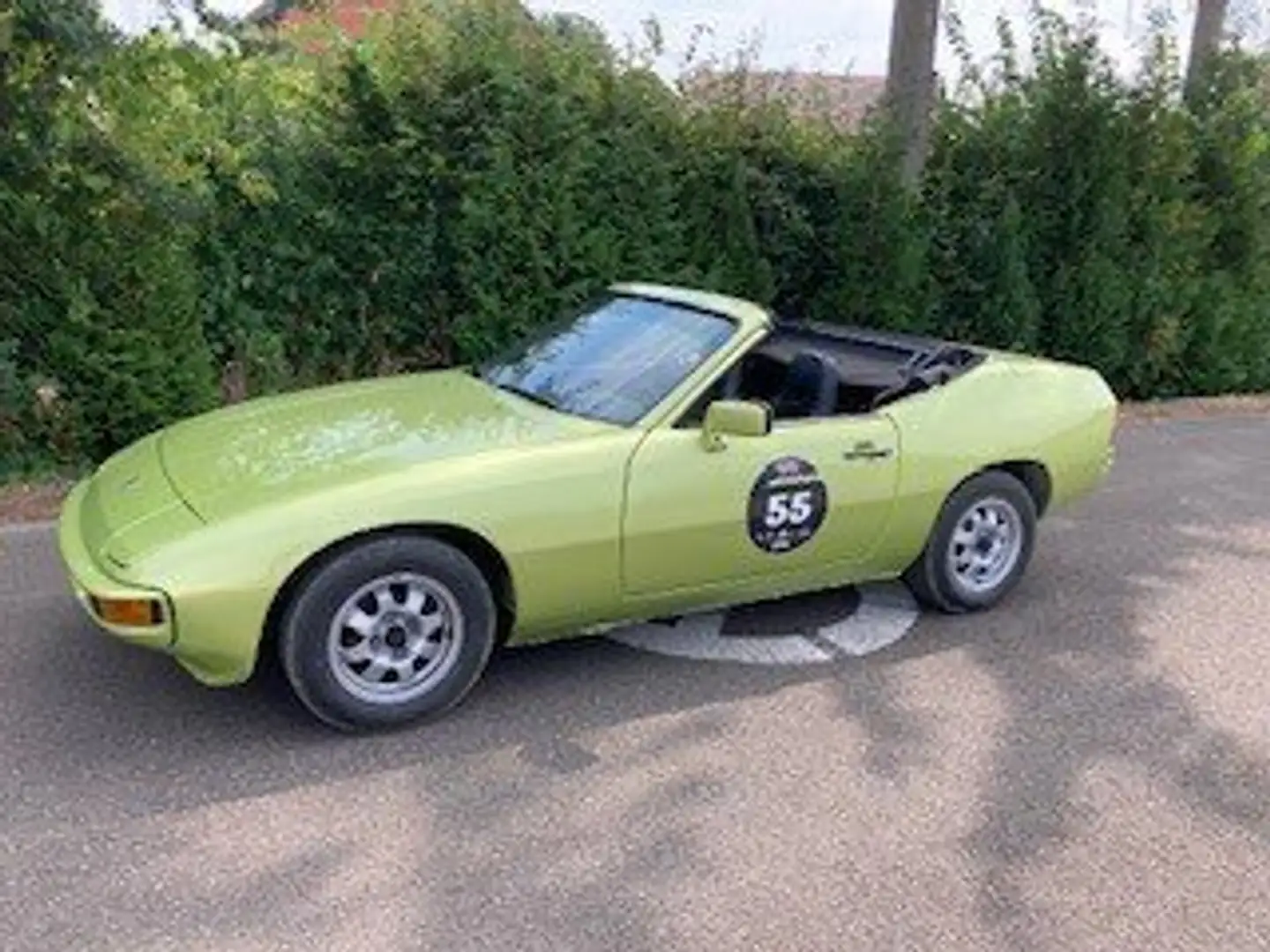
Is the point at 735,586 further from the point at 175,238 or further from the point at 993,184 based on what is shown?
the point at 993,184

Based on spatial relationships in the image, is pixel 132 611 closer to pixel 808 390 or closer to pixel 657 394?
pixel 657 394

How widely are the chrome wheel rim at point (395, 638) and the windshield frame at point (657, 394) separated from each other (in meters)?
0.85

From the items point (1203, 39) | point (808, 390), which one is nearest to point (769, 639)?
point (808, 390)

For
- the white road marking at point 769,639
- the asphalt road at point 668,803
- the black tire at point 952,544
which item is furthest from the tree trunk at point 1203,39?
the white road marking at point 769,639

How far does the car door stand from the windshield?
258 mm

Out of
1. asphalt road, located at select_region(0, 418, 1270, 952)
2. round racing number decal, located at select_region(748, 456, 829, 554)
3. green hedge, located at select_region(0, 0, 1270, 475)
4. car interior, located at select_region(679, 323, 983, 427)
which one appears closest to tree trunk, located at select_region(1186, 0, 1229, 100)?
green hedge, located at select_region(0, 0, 1270, 475)

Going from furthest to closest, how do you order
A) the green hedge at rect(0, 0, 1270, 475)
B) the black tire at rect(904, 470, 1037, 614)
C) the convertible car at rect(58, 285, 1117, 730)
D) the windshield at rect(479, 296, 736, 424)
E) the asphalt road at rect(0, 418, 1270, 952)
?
1. the green hedge at rect(0, 0, 1270, 475)
2. the black tire at rect(904, 470, 1037, 614)
3. the windshield at rect(479, 296, 736, 424)
4. the convertible car at rect(58, 285, 1117, 730)
5. the asphalt road at rect(0, 418, 1270, 952)

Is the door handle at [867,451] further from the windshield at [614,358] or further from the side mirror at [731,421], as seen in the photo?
the windshield at [614,358]

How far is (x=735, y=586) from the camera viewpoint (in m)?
4.52

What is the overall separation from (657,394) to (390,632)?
1199 mm

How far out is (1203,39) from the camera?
11367 mm

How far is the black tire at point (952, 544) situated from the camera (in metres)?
5.02

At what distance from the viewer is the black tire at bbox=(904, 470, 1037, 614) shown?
5.02 m

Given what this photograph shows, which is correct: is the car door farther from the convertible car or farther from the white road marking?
the white road marking
